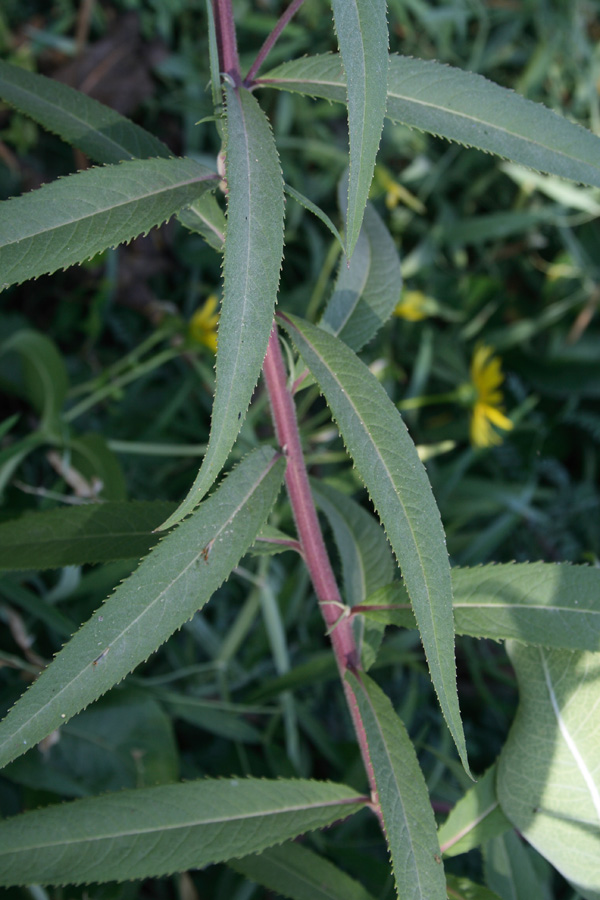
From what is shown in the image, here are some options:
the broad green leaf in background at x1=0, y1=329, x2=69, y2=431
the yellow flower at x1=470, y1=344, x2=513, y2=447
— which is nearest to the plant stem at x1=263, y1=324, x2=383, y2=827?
the broad green leaf in background at x1=0, y1=329, x2=69, y2=431

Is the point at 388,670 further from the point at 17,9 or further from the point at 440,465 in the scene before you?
the point at 17,9

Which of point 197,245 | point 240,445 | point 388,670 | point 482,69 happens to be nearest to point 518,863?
point 388,670

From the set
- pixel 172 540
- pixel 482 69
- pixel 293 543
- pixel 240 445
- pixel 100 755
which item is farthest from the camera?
pixel 482 69

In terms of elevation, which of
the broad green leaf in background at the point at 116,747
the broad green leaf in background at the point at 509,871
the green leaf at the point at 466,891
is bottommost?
the broad green leaf in background at the point at 116,747

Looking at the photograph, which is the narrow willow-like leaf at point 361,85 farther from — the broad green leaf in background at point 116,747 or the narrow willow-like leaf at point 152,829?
the broad green leaf in background at point 116,747

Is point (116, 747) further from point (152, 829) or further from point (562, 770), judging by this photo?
point (562, 770)

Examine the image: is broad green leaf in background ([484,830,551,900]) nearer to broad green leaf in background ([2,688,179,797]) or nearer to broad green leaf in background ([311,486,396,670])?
broad green leaf in background ([311,486,396,670])

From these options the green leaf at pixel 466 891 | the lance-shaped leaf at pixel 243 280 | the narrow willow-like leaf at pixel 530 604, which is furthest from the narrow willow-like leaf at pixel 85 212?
the green leaf at pixel 466 891
